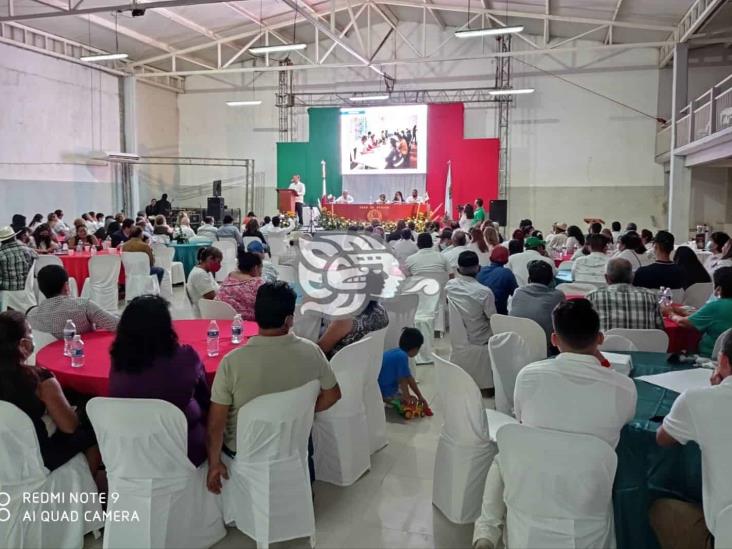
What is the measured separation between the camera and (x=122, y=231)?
995cm

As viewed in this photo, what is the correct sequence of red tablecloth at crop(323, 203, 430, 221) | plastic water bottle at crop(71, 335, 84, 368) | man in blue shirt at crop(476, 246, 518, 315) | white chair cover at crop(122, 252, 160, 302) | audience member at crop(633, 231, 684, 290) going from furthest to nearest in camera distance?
red tablecloth at crop(323, 203, 430, 221) < white chair cover at crop(122, 252, 160, 302) < man in blue shirt at crop(476, 246, 518, 315) < audience member at crop(633, 231, 684, 290) < plastic water bottle at crop(71, 335, 84, 368)

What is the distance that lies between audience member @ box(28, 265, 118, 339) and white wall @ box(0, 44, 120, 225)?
11399 mm

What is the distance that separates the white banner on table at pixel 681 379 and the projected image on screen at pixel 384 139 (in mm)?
14697

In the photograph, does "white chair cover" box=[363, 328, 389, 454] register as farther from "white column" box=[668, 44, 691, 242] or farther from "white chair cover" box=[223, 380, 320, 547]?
"white column" box=[668, 44, 691, 242]

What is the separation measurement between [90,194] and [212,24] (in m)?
5.36

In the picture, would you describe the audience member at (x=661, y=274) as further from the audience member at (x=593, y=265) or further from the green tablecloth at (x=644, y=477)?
the green tablecloth at (x=644, y=477)

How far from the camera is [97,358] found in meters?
3.10

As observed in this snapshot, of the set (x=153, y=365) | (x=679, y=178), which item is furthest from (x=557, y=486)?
(x=679, y=178)

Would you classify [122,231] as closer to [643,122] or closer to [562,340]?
[562,340]

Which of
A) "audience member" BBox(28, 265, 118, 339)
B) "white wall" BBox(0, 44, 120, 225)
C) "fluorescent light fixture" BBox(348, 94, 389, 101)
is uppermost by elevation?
"fluorescent light fixture" BBox(348, 94, 389, 101)

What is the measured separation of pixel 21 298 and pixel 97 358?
4.00 metres

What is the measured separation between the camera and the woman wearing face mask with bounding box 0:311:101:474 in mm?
2428

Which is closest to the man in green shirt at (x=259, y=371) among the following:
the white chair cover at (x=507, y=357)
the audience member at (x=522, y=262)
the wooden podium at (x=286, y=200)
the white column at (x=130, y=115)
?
the white chair cover at (x=507, y=357)

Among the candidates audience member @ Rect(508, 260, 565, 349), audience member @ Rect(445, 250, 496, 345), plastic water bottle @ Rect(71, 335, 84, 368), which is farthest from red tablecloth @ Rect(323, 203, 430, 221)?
plastic water bottle @ Rect(71, 335, 84, 368)
